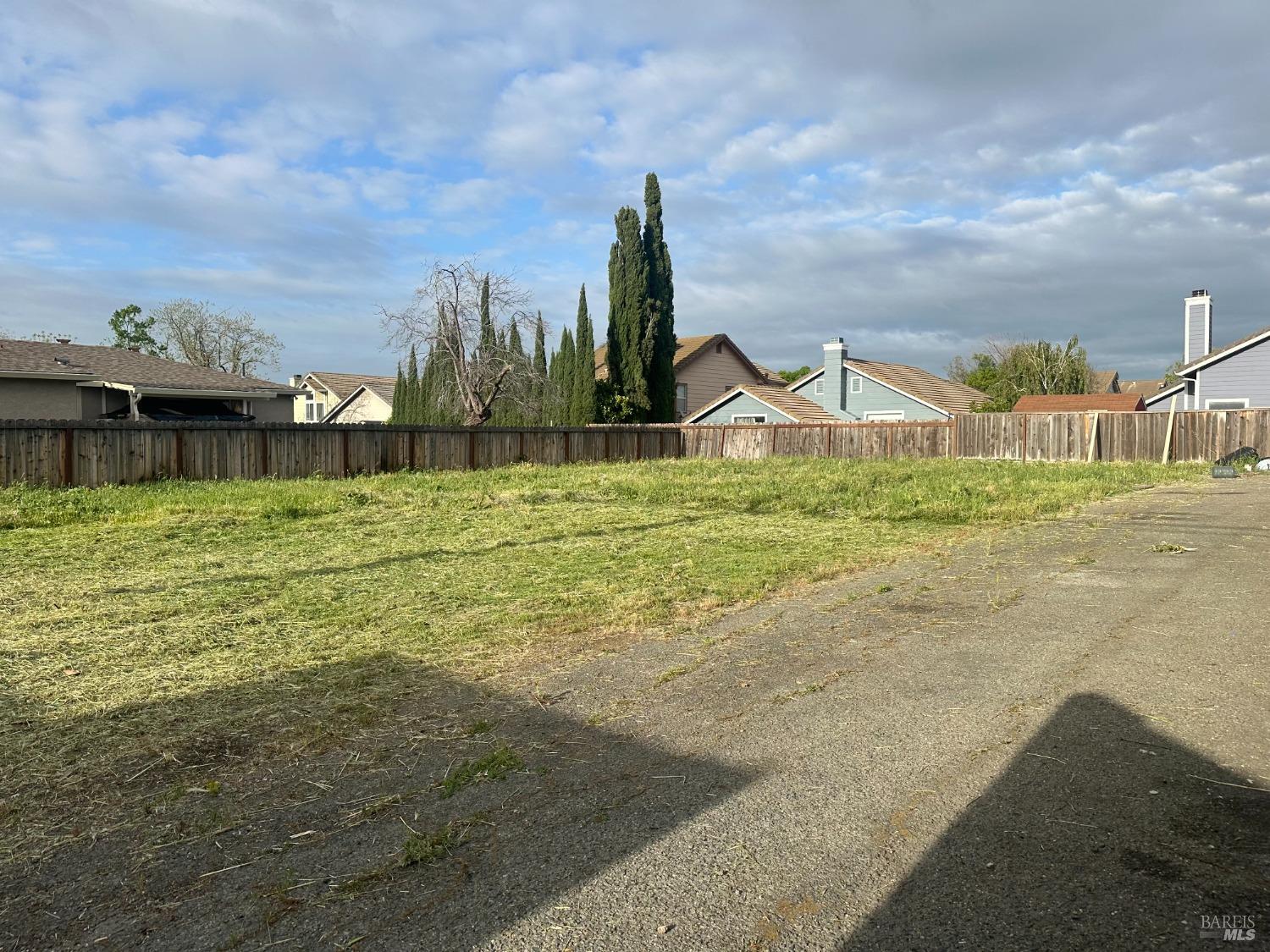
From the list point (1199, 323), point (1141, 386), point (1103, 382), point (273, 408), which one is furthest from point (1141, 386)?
point (273, 408)

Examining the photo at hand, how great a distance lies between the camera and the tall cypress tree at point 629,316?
36.4 m

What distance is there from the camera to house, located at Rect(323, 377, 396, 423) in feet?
162

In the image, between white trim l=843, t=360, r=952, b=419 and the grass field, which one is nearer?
the grass field

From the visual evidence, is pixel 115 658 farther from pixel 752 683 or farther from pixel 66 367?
pixel 66 367

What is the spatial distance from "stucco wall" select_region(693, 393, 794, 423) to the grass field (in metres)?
20.3

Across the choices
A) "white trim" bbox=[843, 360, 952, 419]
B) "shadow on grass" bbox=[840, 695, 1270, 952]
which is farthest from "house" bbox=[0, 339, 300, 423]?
"white trim" bbox=[843, 360, 952, 419]

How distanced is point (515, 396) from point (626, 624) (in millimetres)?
29675

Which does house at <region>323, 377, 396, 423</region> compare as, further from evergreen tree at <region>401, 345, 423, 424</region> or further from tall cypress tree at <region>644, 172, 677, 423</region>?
tall cypress tree at <region>644, 172, 677, 423</region>

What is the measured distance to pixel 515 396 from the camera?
35.0m

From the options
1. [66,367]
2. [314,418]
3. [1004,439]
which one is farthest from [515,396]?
[314,418]

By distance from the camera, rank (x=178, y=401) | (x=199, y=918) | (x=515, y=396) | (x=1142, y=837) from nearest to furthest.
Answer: (x=199, y=918)
(x=1142, y=837)
(x=178, y=401)
(x=515, y=396)

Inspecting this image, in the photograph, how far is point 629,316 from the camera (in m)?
36.5

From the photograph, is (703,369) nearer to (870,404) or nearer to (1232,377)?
(870,404)

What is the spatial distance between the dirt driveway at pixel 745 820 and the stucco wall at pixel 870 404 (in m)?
33.8
